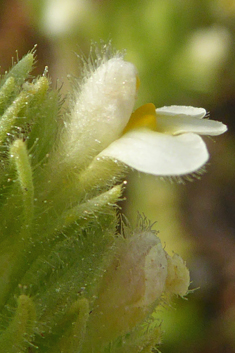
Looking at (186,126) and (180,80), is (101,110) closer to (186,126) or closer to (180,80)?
(186,126)

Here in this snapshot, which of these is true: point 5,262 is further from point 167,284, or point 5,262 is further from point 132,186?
point 132,186

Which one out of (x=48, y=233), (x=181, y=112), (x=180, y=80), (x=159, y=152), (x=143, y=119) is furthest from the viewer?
(x=180, y=80)

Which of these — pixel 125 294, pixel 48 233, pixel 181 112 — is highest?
Result: pixel 181 112

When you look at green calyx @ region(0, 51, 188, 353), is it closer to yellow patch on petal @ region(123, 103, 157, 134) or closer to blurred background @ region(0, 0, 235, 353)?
yellow patch on petal @ region(123, 103, 157, 134)

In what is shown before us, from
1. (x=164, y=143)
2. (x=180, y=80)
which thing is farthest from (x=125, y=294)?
(x=180, y=80)

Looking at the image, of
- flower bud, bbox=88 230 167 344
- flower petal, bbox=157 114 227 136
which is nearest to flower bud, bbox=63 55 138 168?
flower petal, bbox=157 114 227 136

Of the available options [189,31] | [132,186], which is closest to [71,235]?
[132,186]

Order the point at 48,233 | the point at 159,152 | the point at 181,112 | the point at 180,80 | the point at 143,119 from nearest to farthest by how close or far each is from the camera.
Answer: the point at 159,152
the point at 48,233
the point at 143,119
the point at 181,112
the point at 180,80

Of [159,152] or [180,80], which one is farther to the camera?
[180,80]

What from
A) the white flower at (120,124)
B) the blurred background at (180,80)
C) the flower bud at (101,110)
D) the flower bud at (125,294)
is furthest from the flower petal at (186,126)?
the blurred background at (180,80)
